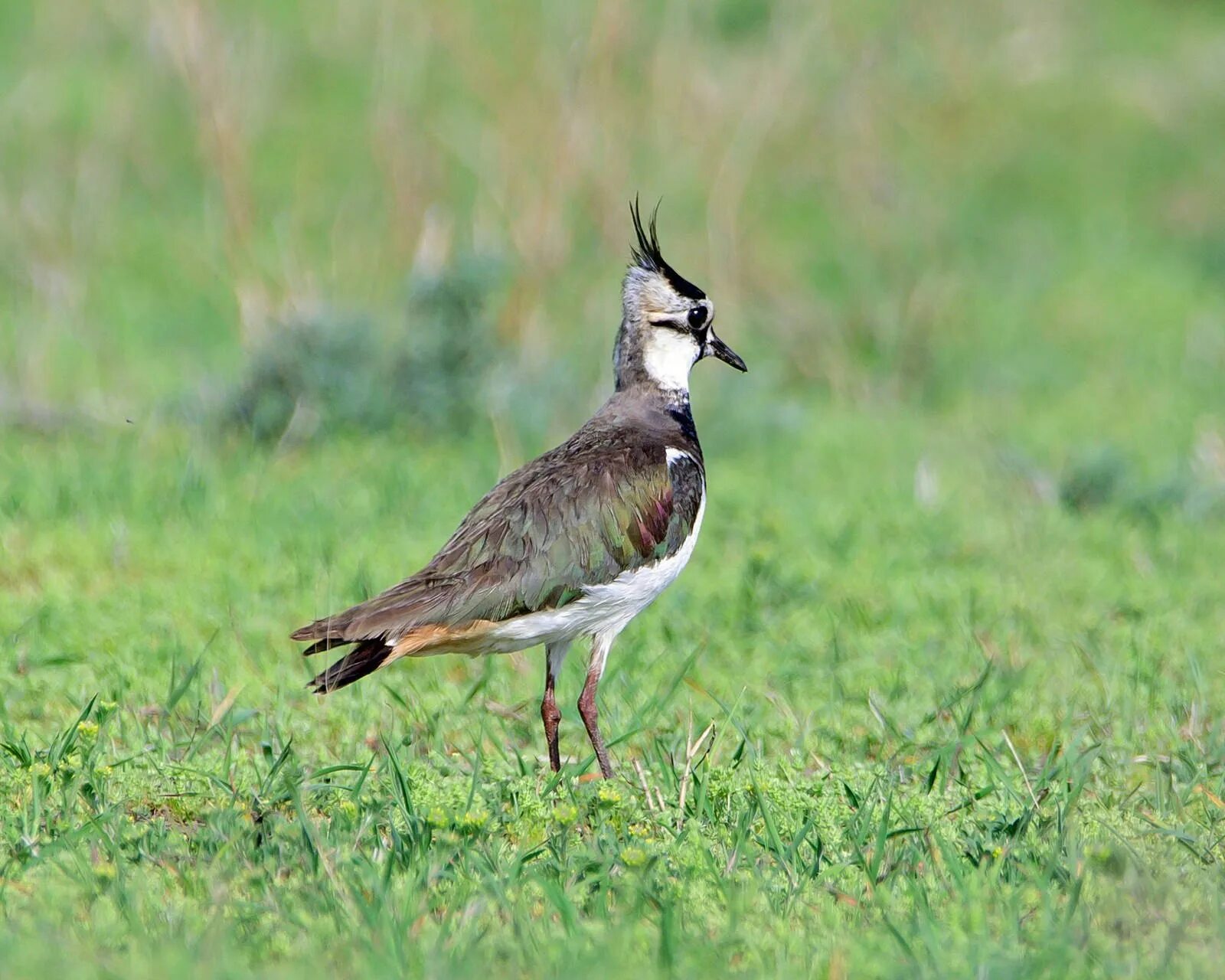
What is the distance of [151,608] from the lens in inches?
263

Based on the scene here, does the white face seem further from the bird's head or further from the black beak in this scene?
the black beak

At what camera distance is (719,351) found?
21.4 ft

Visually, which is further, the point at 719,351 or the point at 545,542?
the point at 719,351

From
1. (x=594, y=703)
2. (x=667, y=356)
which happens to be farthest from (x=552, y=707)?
(x=667, y=356)

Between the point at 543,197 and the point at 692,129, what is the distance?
1774 mm

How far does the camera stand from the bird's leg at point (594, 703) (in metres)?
5.34

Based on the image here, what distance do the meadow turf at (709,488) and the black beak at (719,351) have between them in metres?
1.02

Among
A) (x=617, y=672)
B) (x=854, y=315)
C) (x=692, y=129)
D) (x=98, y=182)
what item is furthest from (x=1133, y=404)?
(x=98, y=182)

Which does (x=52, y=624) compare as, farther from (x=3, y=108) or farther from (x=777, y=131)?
(x=3, y=108)

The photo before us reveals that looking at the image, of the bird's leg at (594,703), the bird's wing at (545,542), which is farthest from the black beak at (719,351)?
the bird's leg at (594,703)

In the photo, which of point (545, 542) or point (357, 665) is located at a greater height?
point (545, 542)

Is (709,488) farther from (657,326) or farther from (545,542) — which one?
(545,542)

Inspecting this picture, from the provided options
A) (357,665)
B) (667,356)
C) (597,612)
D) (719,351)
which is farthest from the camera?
(719,351)

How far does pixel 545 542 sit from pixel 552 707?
569 millimetres
